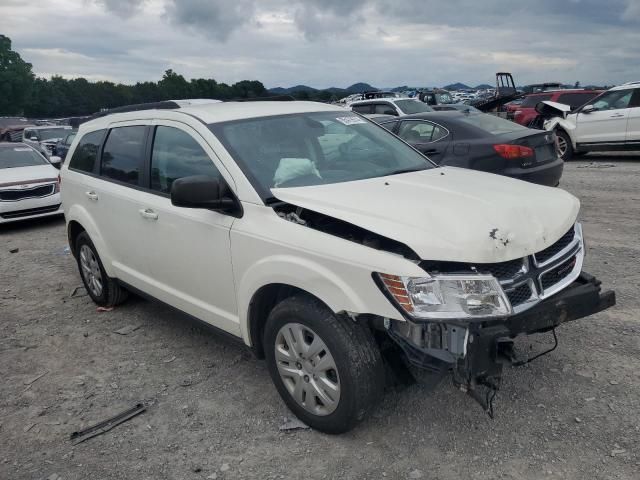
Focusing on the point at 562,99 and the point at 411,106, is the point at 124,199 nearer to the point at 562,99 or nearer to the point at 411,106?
the point at 411,106

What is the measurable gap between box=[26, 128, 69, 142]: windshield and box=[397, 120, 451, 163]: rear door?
58.6 ft

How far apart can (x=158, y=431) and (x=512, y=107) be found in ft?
77.0

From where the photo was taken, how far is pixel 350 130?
4332mm

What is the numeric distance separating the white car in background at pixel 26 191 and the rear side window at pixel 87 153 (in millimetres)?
5039

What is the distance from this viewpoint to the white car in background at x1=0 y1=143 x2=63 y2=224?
978 centimetres

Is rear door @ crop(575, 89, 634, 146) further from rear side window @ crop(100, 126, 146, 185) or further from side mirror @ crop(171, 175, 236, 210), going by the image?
side mirror @ crop(171, 175, 236, 210)

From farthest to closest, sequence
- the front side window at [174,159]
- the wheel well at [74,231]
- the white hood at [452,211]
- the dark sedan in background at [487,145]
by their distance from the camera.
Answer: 1. the dark sedan in background at [487,145]
2. the wheel well at [74,231]
3. the front side window at [174,159]
4. the white hood at [452,211]

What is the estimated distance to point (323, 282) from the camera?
9.64 ft

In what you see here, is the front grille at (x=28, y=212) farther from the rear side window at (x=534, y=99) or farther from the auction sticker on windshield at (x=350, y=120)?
the rear side window at (x=534, y=99)

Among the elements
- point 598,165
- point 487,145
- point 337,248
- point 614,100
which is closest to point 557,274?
point 337,248

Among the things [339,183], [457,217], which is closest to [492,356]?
[457,217]

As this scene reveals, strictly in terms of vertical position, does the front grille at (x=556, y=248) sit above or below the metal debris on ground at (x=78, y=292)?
above

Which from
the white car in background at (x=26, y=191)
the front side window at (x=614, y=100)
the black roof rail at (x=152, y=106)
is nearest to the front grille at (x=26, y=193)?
the white car in background at (x=26, y=191)

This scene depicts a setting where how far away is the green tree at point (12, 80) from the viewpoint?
244 feet
